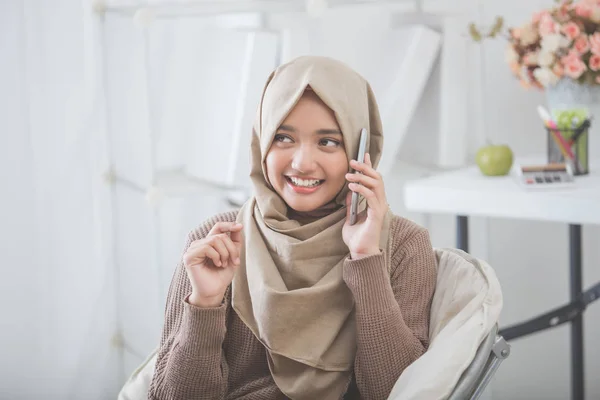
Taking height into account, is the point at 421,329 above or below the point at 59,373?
above

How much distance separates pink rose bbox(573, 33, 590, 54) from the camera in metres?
1.92

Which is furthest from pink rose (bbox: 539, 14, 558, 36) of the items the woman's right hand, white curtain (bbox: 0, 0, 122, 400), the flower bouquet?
white curtain (bbox: 0, 0, 122, 400)

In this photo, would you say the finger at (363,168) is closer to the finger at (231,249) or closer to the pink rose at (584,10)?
the finger at (231,249)

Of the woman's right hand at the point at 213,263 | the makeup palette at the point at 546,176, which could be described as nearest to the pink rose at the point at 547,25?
the makeup palette at the point at 546,176

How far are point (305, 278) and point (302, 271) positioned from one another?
1 cm

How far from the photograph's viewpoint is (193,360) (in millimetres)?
1245

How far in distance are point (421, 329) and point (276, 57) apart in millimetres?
1092

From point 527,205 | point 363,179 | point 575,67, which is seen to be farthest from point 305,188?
point 575,67

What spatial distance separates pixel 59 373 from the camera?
7.47 ft

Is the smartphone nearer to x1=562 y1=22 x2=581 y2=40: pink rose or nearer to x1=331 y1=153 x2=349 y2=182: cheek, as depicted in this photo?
x1=331 y1=153 x2=349 y2=182: cheek

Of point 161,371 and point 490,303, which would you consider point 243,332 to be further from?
point 490,303

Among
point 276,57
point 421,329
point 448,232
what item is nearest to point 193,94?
point 276,57

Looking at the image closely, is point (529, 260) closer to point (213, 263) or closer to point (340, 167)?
point (340, 167)

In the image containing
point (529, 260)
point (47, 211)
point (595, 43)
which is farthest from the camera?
point (529, 260)
